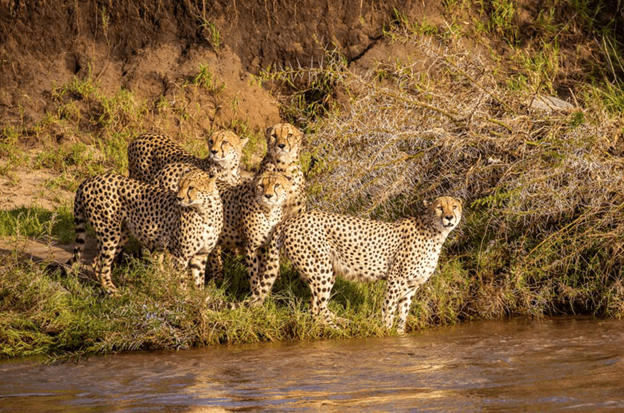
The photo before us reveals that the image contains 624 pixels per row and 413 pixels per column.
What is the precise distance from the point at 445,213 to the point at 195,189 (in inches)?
71.8

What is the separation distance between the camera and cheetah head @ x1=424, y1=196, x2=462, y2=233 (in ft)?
24.0

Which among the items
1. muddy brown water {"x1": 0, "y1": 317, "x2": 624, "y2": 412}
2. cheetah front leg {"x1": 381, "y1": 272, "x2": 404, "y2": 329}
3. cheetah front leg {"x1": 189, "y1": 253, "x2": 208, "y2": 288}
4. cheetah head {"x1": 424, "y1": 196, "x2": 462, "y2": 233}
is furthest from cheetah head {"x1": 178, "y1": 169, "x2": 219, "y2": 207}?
cheetah head {"x1": 424, "y1": 196, "x2": 462, "y2": 233}

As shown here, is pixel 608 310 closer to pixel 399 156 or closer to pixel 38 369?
pixel 399 156

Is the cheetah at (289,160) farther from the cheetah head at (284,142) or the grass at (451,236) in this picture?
the grass at (451,236)

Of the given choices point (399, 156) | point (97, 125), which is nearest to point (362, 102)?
point (399, 156)

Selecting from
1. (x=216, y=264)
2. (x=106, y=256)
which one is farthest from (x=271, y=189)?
(x=106, y=256)

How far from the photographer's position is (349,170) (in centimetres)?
798

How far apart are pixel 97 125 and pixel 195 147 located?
46.8 inches

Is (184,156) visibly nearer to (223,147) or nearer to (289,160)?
(223,147)

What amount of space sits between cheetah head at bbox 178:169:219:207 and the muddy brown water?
1160mm

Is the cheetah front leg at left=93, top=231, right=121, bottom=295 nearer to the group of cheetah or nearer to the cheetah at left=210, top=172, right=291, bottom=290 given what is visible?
the group of cheetah

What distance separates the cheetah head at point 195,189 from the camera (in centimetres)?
747

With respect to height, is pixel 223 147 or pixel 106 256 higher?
pixel 223 147

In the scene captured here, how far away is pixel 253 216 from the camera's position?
25.3 ft
